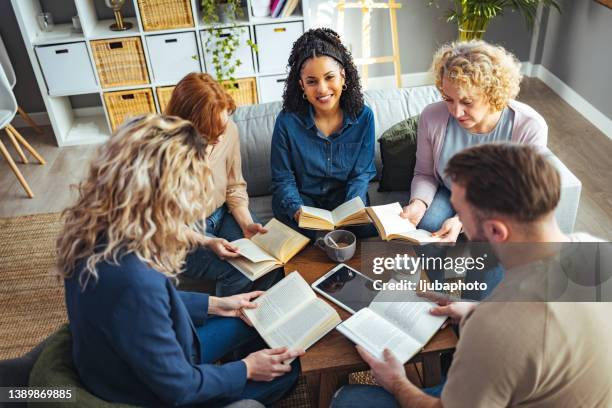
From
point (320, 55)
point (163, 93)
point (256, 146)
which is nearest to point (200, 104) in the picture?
point (320, 55)

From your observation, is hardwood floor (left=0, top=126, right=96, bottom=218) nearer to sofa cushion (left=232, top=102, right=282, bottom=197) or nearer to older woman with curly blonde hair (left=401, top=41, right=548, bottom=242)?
sofa cushion (left=232, top=102, right=282, bottom=197)

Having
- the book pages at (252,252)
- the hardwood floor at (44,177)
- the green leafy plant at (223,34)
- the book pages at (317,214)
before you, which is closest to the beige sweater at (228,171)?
the book pages at (252,252)

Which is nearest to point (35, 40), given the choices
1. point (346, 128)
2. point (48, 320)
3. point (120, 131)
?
point (48, 320)

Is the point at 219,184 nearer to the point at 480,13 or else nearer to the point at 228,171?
the point at 228,171

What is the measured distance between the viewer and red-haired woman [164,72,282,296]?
185 centimetres

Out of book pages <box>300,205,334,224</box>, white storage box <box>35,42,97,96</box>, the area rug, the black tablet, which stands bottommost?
the area rug

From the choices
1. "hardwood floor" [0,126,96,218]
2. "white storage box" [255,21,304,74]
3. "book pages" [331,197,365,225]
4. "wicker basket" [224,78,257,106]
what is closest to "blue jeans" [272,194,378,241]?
"book pages" [331,197,365,225]

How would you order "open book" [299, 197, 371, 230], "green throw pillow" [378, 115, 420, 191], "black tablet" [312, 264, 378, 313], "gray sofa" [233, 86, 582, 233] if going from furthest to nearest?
"gray sofa" [233, 86, 582, 233] < "green throw pillow" [378, 115, 420, 191] < "open book" [299, 197, 371, 230] < "black tablet" [312, 264, 378, 313]

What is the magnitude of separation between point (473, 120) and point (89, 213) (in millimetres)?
1420

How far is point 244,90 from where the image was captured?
3734mm

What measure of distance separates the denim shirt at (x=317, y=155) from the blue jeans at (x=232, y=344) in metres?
0.60

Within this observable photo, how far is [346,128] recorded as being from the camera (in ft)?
7.16

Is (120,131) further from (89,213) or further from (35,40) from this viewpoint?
(35,40)

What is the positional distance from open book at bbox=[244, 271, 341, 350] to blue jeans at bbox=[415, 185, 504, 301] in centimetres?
58
